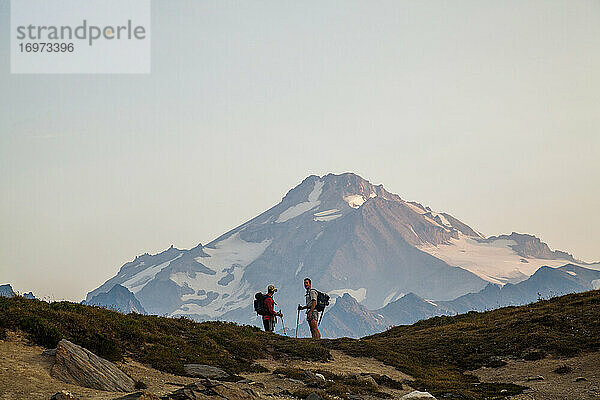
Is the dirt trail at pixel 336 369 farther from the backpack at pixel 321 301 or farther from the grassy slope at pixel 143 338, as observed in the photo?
the backpack at pixel 321 301

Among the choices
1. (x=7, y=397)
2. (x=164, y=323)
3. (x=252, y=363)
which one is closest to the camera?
(x=7, y=397)

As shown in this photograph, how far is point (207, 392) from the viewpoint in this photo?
1467cm

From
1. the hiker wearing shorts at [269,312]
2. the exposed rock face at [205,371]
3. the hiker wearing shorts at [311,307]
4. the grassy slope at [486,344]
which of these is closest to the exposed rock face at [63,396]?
the exposed rock face at [205,371]

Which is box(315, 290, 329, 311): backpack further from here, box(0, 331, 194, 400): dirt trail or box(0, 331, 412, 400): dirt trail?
box(0, 331, 194, 400): dirt trail

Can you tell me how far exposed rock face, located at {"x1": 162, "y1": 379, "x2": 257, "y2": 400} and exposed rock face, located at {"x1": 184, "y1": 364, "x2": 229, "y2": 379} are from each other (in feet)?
14.9

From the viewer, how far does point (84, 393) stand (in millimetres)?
14805

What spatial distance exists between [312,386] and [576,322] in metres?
17.6

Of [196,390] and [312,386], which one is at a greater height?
[196,390]

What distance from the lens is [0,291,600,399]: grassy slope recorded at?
20.4 meters

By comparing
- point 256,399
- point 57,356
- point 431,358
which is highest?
point 57,356

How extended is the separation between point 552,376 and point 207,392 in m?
15.3

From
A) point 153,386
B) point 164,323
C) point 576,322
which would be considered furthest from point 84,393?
A: point 576,322

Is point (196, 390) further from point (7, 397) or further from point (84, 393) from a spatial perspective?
point (7, 397)

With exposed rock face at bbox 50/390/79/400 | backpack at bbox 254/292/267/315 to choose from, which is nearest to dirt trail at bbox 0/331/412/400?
exposed rock face at bbox 50/390/79/400
